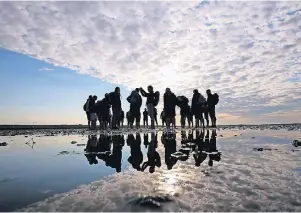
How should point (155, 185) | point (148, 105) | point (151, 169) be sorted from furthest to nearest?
point (148, 105), point (151, 169), point (155, 185)

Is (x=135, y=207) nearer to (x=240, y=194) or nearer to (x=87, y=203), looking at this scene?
(x=87, y=203)

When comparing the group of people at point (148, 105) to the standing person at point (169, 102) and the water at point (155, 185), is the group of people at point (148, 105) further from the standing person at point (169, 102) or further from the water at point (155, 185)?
the water at point (155, 185)

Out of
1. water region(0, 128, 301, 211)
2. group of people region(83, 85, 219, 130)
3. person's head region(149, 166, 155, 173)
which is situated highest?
group of people region(83, 85, 219, 130)

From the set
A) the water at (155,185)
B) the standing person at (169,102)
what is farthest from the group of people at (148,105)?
the water at (155,185)

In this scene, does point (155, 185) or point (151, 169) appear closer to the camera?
point (155, 185)

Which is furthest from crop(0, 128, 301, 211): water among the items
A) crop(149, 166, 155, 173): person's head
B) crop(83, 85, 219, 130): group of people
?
crop(83, 85, 219, 130): group of people

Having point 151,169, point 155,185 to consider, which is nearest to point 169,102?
point 151,169

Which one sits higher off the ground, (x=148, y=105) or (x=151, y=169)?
(x=148, y=105)

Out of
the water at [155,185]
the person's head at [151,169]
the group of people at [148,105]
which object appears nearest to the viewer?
the water at [155,185]

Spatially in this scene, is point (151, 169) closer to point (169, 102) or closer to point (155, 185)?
point (155, 185)

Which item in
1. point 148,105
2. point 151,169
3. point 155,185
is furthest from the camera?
point 148,105

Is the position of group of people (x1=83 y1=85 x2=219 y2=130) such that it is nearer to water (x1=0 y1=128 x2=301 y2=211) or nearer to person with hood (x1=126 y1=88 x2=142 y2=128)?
person with hood (x1=126 y1=88 x2=142 y2=128)

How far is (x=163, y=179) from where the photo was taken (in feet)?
16.1

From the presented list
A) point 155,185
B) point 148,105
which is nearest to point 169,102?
point 148,105
